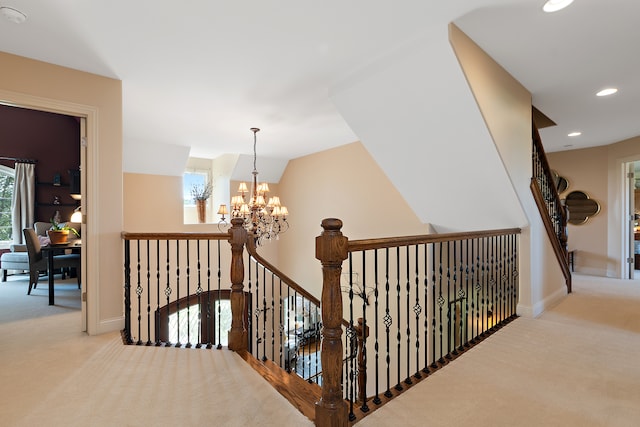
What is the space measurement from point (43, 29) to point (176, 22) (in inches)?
40.1

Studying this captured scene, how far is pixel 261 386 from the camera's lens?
1966mm

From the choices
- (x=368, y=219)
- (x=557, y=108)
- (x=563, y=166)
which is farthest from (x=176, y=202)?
(x=563, y=166)

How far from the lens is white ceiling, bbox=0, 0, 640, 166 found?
2121mm

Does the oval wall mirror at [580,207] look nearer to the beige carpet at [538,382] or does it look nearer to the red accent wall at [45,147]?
the beige carpet at [538,382]

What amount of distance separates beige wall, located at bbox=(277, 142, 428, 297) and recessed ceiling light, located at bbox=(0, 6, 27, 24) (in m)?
4.48

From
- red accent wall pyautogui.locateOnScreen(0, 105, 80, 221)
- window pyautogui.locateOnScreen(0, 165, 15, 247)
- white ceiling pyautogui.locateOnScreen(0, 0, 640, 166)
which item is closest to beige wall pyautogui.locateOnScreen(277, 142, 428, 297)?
white ceiling pyautogui.locateOnScreen(0, 0, 640, 166)

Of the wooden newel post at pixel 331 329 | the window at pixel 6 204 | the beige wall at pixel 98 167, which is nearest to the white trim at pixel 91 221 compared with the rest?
the beige wall at pixel 98 167

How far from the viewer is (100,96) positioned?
9.85 ft

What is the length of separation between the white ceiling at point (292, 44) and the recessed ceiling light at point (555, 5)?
0.16ft

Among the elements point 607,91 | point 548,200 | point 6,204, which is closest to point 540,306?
point 548,200

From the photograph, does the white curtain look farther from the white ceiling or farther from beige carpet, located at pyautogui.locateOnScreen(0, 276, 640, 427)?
beige carpet, located at pyautogui.locateOnScreen(0, 276, 640, 427)

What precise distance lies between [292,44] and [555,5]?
183cm

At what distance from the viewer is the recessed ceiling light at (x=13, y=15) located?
210 centimetres

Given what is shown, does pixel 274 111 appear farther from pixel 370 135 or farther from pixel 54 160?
pixel 54 160
